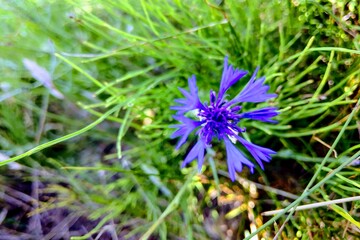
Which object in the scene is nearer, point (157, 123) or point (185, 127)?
point (185, 127)

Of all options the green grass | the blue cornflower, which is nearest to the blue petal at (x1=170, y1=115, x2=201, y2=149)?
the blue cornflower

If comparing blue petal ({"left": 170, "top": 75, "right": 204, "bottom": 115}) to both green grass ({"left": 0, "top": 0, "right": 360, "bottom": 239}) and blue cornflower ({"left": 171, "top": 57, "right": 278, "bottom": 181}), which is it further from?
green grass ({"left": 0, "top": 0, "right": 360, "bottom": 239})

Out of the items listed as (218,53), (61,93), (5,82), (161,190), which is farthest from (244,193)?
(5,82)

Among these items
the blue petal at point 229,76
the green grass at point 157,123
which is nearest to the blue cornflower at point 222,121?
the blue petal at point 229,76

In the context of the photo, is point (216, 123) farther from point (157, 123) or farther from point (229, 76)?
point (157, 123)

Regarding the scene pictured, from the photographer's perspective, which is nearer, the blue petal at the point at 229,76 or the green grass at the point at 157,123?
the blue petal at the point at 229,76

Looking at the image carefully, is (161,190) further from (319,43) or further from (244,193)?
(319,43)

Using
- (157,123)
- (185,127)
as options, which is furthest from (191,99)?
(157,123)

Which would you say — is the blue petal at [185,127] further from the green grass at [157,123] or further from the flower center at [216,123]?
the green grass at [157,123]
